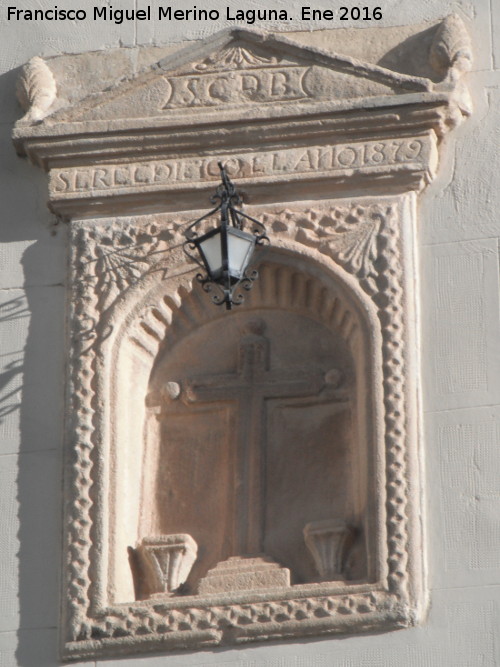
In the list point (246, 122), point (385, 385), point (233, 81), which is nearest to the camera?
point (385, 385)

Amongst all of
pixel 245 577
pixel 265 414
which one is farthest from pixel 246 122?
pixel 245 577

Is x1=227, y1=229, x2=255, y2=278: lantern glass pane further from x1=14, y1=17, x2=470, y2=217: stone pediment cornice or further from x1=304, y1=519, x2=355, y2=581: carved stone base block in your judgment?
x1=304, y1=519, x2=355, y2=581: carved stone base block

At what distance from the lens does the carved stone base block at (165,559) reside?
11039 mm

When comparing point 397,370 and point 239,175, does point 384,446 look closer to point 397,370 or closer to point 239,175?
point 397,370

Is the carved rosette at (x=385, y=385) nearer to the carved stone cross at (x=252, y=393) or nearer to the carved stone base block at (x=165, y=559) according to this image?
the carved stone base block at (x=165, y=559)

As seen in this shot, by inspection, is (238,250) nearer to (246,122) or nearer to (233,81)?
(246,122)

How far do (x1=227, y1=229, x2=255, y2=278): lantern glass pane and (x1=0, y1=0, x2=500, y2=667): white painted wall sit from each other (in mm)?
878

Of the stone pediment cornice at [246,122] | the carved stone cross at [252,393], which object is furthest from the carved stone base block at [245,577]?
the stone pediment cornice at [246,122]

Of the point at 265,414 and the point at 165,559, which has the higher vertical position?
the point at 265,414

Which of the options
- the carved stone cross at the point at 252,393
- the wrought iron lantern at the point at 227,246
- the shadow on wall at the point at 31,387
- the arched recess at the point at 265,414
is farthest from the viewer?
the carved stone cross at the point at 252,393

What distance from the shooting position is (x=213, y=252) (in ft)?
35.7

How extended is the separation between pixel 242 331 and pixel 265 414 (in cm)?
44

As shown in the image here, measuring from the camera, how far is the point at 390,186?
11.4m

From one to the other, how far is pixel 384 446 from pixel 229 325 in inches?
47.5
